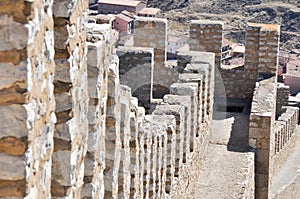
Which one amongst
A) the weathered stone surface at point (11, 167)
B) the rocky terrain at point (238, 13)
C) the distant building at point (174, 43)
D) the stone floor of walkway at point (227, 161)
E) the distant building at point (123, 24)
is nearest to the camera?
the weathered stone surface at point (11, 167)

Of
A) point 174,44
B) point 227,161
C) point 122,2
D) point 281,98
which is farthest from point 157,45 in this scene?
point 122,2

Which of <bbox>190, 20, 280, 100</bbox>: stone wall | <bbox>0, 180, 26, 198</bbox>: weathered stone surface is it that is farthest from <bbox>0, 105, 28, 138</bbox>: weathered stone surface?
<bbox>190, 20, 280, 100</bbox>: stone wall

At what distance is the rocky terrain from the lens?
49.3 m

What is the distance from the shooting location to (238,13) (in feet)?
173

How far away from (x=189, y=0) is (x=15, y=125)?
2108 inches

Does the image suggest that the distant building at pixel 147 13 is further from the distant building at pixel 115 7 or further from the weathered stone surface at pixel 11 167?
the weathered stone surface at pixel 11 167

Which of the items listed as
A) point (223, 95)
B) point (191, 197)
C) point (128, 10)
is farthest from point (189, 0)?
point (191, 197)

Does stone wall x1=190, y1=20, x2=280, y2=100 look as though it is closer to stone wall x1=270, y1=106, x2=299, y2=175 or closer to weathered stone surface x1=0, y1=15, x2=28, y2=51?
stone wall x1=270, y1=106, x2=299, y2=175

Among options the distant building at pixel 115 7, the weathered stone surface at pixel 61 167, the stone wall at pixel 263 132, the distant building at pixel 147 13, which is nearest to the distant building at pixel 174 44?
the distant building at pixel 147 13

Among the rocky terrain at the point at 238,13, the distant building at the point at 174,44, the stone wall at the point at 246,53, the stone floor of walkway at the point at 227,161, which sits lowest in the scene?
the rocky terrain at the point at 238,13

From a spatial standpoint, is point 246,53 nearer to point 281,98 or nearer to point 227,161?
point 227,161

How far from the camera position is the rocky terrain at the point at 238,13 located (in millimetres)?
49312

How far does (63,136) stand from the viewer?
3.29 metres

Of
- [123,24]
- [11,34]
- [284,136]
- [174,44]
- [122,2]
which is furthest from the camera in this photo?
[122,2]
